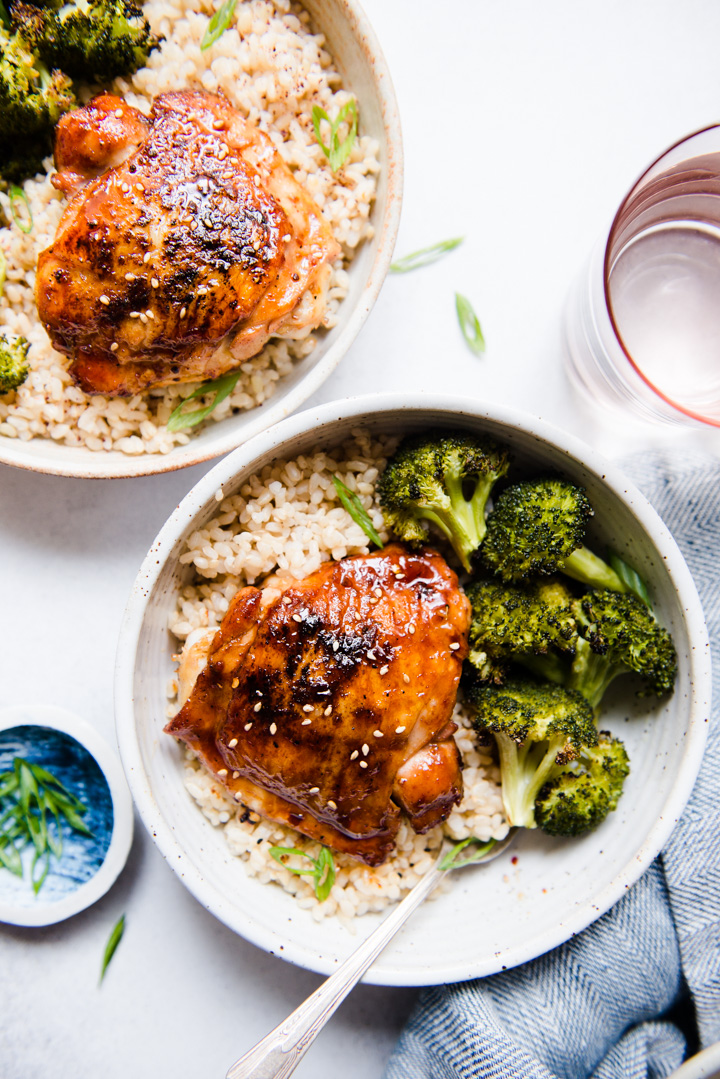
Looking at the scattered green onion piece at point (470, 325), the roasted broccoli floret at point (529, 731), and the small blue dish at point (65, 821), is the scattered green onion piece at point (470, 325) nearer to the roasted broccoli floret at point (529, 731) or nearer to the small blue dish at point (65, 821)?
the roasted broccoli floret at point (529, 731)

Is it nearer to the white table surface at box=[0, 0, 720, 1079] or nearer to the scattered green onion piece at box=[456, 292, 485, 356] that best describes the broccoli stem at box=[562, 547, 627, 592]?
the white table surface at box=[0, 0, 720, 1079]

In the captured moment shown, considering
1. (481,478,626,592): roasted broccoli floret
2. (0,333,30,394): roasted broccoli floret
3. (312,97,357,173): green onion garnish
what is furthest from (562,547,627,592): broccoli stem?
(0,333,30,394): roasted broccoli floret

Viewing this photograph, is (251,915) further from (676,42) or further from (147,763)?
(676,42)

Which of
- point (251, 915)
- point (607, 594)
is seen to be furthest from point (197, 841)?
point (607, 594)

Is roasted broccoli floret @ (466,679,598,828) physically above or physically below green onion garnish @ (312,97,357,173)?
below

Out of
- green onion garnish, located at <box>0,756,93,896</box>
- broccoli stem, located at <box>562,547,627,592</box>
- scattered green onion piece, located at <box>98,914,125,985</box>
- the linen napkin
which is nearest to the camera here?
broccoli stem, located at <box>562,547,627,592</box>

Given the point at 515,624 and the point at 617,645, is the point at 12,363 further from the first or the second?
the point at 617,645

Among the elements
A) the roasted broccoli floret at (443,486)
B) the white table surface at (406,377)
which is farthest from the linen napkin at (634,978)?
the roasted broccoli floret at (443,486)

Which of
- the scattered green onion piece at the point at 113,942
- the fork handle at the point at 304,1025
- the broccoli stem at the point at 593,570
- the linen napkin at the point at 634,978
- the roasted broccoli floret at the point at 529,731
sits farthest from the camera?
the scattered green onion piece at the point at 113,942
